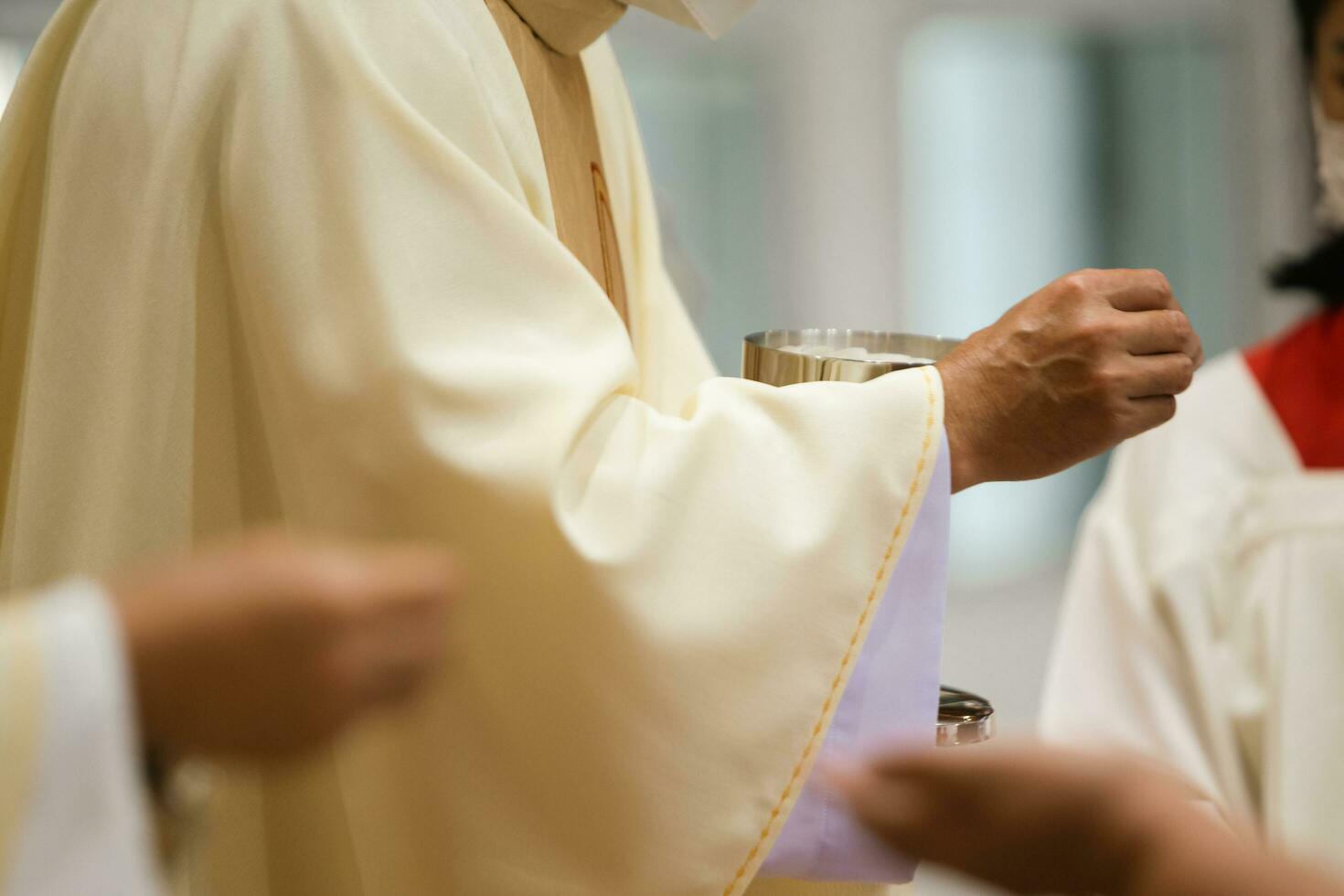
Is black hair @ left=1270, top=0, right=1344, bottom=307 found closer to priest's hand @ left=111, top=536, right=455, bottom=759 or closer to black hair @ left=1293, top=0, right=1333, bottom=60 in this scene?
black hair @ left=1293, top=0, right=1333, bottom=60

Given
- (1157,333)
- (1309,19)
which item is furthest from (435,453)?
(1309,19)

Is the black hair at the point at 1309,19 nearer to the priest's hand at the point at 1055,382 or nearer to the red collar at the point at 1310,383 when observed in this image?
the red collar at the point at 1310,383

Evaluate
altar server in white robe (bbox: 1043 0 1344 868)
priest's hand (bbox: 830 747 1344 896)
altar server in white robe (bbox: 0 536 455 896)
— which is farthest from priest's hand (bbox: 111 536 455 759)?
altar server in white robe (bbox: 1043 0 1344 868)

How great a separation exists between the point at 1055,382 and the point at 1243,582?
145 centimetres

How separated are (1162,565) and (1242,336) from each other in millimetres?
3793

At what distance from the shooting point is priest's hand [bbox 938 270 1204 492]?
126cm

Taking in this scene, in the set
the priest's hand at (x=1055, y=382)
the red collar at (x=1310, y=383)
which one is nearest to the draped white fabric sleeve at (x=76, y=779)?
the priest's hand at (x=1055, y=382)

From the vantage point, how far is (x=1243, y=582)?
2.52 meters

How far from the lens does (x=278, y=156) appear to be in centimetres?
117

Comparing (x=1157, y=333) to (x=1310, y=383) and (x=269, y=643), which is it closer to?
(x=269, y=643)

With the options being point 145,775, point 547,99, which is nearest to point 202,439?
point 547,99

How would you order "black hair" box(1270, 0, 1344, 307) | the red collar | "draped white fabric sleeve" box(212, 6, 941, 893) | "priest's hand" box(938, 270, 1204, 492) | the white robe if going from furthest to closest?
"black hair" box(1270, 0, 1344, 307), the red collar, the white robe, "priest's hand" box(938, 270, 1204, 492), "draped white fabric sleeve" box(212, 6, 941, 893)

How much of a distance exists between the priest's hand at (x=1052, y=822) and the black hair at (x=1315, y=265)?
7.52 feet

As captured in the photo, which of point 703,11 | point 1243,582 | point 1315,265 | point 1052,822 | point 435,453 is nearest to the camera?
point 1052,822
